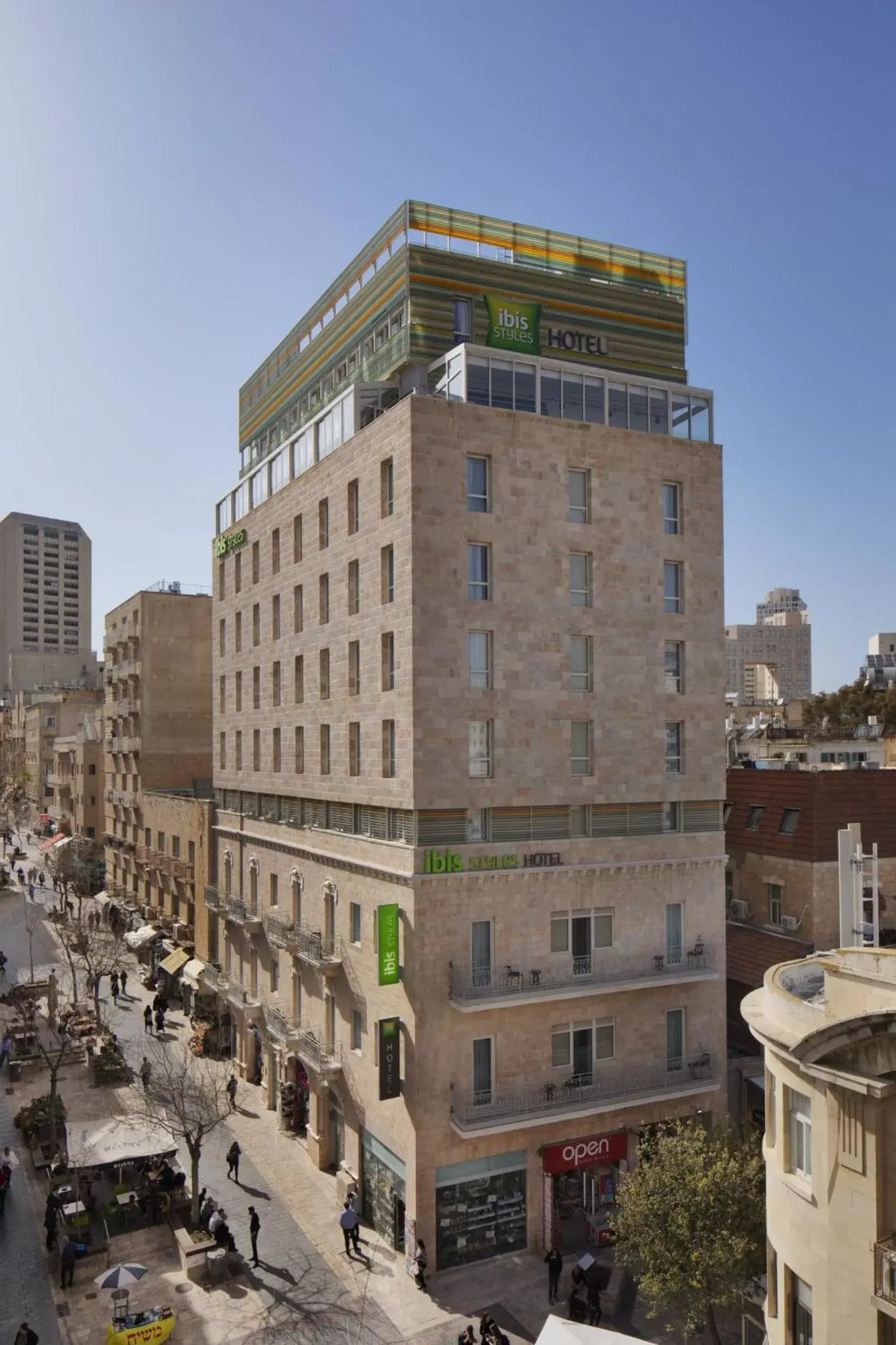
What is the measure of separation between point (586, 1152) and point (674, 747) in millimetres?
14514

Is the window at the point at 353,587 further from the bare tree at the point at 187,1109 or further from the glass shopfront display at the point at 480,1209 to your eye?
the glass shopfront display at the point at 480,1209

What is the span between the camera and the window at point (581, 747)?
34.9 metres

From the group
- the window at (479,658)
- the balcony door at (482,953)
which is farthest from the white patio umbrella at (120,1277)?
the window at (479,658)

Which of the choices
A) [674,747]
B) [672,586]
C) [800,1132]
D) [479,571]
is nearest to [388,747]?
[479,571]

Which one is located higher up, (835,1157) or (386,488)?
(386,488)

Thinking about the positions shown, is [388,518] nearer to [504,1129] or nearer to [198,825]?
[504,1129]

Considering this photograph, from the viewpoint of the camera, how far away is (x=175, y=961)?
58750mm

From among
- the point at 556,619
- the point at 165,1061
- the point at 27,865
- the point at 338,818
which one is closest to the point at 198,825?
the point at 165,1061

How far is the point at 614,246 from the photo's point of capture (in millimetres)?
42500

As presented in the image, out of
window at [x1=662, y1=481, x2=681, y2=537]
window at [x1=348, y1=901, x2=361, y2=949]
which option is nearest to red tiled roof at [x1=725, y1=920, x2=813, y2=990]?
window at [x1=348, y1=901, x2=361, y2=949]

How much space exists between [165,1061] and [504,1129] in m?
18.8

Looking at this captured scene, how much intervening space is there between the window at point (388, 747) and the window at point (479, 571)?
5.35 metres

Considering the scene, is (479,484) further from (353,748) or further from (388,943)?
(388,943)

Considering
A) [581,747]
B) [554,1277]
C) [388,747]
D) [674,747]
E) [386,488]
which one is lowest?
[554,1277]
